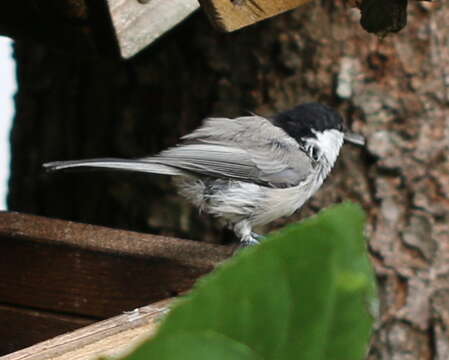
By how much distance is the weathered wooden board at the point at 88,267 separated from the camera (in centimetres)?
201

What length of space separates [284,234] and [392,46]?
298 cm

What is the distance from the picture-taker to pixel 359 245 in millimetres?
455

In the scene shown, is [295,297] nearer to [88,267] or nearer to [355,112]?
[88,267]

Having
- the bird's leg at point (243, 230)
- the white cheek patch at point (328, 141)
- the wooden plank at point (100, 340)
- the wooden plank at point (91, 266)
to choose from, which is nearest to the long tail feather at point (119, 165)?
→ the wooden plank at point (91, 266)

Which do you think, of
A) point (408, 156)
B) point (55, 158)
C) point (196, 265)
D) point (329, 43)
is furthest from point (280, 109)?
point (196, 265)

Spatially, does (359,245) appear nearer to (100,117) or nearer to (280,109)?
(280,109)

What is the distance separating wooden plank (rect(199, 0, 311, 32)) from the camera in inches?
66.1

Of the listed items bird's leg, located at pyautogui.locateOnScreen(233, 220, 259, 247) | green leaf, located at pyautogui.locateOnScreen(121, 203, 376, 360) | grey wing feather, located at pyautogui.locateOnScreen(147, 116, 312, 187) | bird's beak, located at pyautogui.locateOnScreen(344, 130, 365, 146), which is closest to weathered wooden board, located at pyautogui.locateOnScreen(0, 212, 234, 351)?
grey wing feather, located at pyautogui.locateOnScreen(147, 116, 312, 187)

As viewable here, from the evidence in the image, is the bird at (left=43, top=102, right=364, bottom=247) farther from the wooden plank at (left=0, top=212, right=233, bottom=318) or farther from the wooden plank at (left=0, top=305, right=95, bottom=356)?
the wooden plank at (left=0, top=305, right=95, bottom=356)

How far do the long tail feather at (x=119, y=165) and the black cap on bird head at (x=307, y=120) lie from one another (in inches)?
20.9

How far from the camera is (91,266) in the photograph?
203 cm

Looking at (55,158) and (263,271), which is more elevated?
(263,271)

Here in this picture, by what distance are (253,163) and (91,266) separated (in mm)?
959

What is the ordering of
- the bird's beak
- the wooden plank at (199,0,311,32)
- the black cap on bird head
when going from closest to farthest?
the wooden plank at (199,0,311,32), the black cap on bird head, the bird's beak
